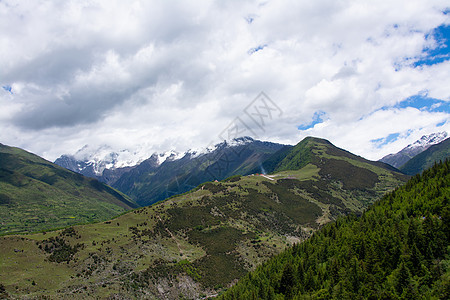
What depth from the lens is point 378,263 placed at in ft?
256

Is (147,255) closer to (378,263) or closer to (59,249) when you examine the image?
(59,249)

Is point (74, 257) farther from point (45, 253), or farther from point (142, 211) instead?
point (142, 211)

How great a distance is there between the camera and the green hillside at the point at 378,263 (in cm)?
6631

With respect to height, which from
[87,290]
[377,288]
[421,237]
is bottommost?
[377,288]

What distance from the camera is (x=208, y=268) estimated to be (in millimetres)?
134500

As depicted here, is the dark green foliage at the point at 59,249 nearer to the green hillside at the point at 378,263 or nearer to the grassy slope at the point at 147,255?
the grassy slope at the point at 147,255

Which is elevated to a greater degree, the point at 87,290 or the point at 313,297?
the point at 87,290

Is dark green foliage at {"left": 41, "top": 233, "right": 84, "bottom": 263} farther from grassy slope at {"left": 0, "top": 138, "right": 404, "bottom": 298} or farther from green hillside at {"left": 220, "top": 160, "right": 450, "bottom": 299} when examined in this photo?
green hillside at {"left": 220, "top": 160, "right": 450, "bottom": 299}

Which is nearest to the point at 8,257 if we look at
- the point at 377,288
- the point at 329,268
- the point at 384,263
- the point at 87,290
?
the point at 87,290

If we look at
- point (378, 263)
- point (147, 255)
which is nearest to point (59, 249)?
point (147, 255)

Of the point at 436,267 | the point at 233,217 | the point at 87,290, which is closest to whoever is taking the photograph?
the point at 436,267

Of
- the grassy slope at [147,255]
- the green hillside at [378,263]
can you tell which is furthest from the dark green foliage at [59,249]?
the green hillside at [378,263]

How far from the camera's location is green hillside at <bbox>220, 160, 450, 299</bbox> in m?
66.3

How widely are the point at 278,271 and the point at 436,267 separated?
52449 millimetres
